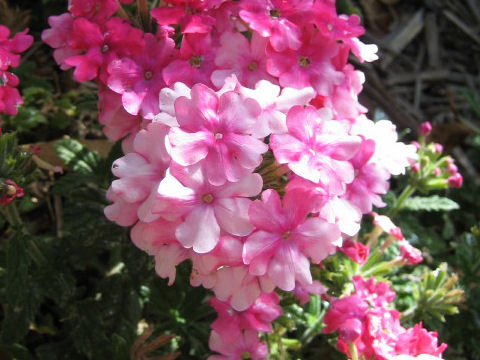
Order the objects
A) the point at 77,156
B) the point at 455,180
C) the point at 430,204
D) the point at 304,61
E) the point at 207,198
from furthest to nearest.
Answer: the point at 430,204 < the point at 455,180 < the point at 77,156 < the point at 304,61 < the point at 207,198

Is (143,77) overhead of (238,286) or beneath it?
overhead

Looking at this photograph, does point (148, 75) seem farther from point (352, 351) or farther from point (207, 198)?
point (352, 351)

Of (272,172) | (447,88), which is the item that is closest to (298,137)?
(272,172)

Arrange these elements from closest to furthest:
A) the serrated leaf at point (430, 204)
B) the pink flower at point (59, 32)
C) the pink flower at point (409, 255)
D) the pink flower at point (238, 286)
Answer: the pink flower at point (238, 286), the pink flower at point (59, 32), the pink flower at point (409, 255), the serrated leaf at point (430, 204)

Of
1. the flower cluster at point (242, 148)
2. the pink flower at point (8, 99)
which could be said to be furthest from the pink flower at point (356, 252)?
the pink flower at point (8, 99)

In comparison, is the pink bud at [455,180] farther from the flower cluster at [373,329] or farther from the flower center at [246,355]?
the flower center at [246,355]

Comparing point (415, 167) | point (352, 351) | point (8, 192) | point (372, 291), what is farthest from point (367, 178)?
point (8, 192)
